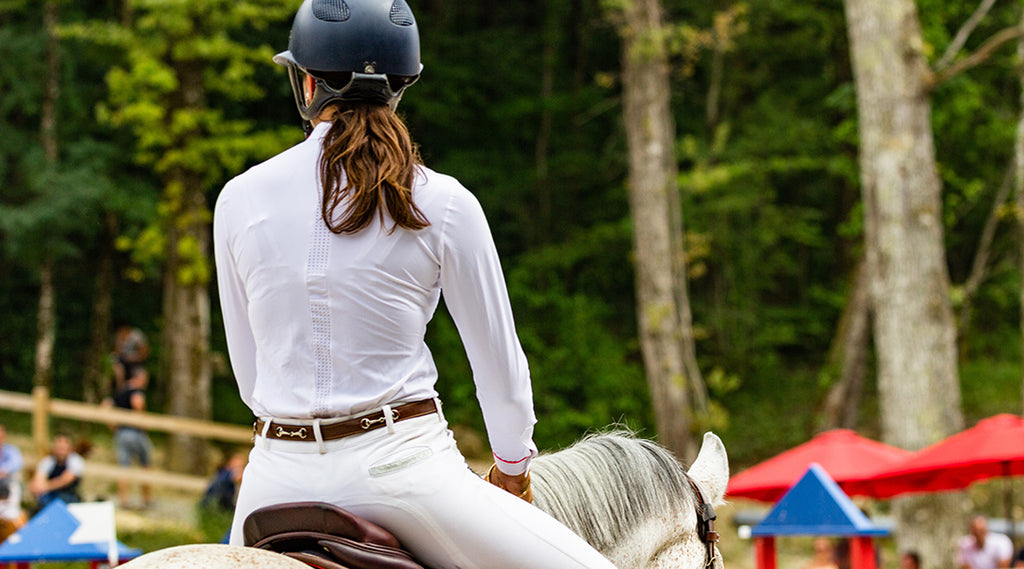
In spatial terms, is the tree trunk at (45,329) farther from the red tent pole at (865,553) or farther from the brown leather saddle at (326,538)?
the brown leather saddle at (326,538)

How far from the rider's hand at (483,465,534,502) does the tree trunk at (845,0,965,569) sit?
931 cm

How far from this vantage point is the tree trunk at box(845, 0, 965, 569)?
1088 centimetres

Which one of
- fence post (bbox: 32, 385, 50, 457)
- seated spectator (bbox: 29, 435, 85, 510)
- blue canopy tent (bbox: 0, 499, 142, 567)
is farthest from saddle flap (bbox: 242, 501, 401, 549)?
fence post (bbox: 32, 385, 50, 457)

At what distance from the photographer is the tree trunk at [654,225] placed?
15977 mm

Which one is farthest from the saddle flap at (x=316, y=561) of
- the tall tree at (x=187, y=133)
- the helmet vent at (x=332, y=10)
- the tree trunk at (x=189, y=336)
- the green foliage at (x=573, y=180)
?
the tree trunk at (x=189, y=336)

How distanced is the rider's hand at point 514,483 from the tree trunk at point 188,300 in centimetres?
1535

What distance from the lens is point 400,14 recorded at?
214 centimetres

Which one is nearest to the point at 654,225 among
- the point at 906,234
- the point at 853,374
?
the point at 853,374

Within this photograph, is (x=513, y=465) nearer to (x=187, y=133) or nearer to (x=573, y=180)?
(x=187, y=133)

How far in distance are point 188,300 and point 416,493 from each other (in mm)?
16091

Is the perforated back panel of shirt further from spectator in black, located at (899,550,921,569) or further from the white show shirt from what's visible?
spectator in black, located at (899,550,921,569)

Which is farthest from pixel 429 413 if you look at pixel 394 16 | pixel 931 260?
pixel 931 260

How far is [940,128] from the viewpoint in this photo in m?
20.2

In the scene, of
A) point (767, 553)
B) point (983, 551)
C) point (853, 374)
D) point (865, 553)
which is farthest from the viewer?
point (853, 374)
